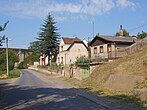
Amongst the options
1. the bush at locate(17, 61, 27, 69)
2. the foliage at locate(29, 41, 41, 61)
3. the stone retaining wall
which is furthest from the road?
the bush at locate(17, 61, 27, 69)

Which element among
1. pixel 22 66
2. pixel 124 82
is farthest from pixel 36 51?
pixel 124 82

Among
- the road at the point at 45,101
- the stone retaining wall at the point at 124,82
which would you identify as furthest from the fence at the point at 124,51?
the road at the point at 45,101

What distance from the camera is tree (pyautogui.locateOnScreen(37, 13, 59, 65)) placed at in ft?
248

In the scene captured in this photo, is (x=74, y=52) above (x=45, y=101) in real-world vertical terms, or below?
above

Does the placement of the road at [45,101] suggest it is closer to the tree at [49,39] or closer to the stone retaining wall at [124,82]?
the stone retaining wall at [124,82]

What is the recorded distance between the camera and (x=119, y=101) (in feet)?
57.6

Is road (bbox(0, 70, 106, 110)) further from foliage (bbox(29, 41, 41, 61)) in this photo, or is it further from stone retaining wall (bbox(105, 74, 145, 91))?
foliage (bbox(29, 41, 41, 61))

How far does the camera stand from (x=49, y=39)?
75.8 m

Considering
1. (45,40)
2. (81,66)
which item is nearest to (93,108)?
(81,66)

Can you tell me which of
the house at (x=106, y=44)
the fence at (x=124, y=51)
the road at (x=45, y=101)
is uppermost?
the house at (x=106, y=44)

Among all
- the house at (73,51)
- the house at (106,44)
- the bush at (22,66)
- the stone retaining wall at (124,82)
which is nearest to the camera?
the stone retaining wall at (124,82)

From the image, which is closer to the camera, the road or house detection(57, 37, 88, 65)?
the road

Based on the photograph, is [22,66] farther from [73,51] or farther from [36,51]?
[73,51]

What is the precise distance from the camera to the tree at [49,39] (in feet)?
248
